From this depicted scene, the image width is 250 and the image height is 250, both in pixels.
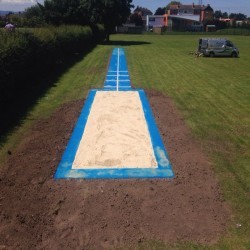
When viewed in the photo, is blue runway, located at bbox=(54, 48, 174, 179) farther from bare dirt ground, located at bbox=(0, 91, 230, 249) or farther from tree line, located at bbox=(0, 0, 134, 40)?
tree line, located at bbox=(0, 0, 134, 40)

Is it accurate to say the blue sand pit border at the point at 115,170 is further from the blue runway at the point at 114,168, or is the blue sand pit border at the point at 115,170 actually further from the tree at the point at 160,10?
the tree at the point at 160,10

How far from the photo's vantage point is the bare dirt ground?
6.57 m

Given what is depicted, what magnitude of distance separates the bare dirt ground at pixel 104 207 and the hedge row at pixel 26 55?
179 inches

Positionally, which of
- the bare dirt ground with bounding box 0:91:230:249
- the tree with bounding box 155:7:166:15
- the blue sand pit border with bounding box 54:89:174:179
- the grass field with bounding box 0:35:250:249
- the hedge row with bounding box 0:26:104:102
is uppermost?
the tree with bounding box 155:7:166:15

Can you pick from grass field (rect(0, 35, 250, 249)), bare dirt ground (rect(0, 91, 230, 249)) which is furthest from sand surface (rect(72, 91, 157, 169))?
grass field (rect(0, 35, 250, 249))

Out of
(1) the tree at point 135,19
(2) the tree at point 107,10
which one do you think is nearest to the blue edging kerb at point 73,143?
(2) the tree at point 107,10

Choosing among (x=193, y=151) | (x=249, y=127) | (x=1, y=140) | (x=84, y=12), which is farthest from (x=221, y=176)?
(x=84, y=12)

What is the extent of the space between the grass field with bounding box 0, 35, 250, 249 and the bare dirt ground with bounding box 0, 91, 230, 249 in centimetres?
37

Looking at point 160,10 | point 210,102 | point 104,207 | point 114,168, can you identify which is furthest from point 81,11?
point 160,10

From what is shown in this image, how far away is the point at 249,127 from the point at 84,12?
40.5 metres

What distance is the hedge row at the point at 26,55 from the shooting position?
44.7ft

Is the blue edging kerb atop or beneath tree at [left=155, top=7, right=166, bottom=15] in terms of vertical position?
beneath

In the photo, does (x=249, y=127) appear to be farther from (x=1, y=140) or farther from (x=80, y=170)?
(x=1, y=140)

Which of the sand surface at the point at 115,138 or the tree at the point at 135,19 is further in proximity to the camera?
the tree at the point at 135,19
